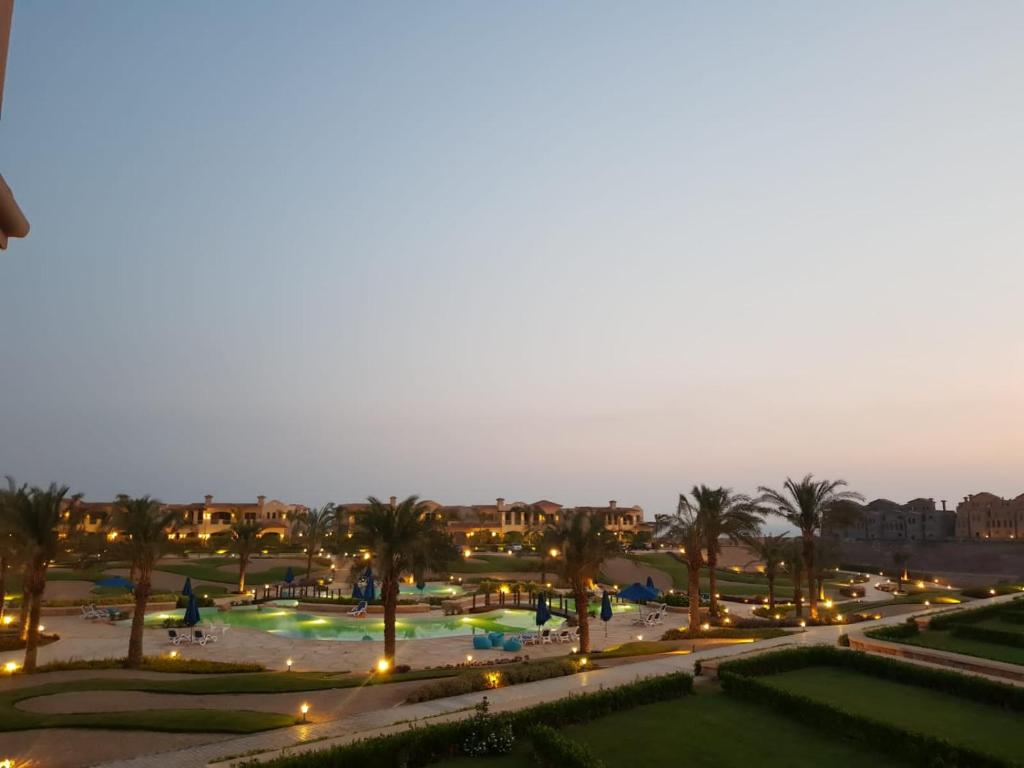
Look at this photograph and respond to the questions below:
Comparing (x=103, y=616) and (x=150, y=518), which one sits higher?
(x=150, y=518)

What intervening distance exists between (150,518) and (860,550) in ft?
322

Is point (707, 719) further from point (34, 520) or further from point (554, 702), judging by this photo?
point (34, 520)

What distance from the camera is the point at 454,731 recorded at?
51.0ft

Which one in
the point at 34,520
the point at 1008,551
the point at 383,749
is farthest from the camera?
the point at 1008,551

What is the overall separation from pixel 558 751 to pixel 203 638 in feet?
88.4

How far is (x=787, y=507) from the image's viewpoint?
135ft

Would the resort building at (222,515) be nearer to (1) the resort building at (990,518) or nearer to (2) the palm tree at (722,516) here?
(2) the palm tree at (722,516)

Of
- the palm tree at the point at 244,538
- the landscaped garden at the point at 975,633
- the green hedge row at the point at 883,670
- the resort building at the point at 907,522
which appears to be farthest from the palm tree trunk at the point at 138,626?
the resort building at the point at 907,522

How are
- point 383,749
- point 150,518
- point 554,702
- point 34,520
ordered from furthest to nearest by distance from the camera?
point 150,518 < point 34,520 < point 554,702 < point 383,749

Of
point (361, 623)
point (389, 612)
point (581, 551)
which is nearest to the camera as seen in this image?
point (389, 612)

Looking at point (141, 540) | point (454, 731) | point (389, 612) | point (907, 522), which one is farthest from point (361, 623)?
point (907, 522)

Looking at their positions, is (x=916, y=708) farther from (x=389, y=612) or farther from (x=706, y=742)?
(x=389, y=612)

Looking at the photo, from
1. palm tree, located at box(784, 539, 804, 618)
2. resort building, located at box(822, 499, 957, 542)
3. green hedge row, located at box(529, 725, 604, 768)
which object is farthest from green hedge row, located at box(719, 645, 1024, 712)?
resort building, located at box(822, 499, 957, 542)

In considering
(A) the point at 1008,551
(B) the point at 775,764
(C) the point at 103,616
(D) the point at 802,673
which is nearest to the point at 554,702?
(B) the point at 775,764
